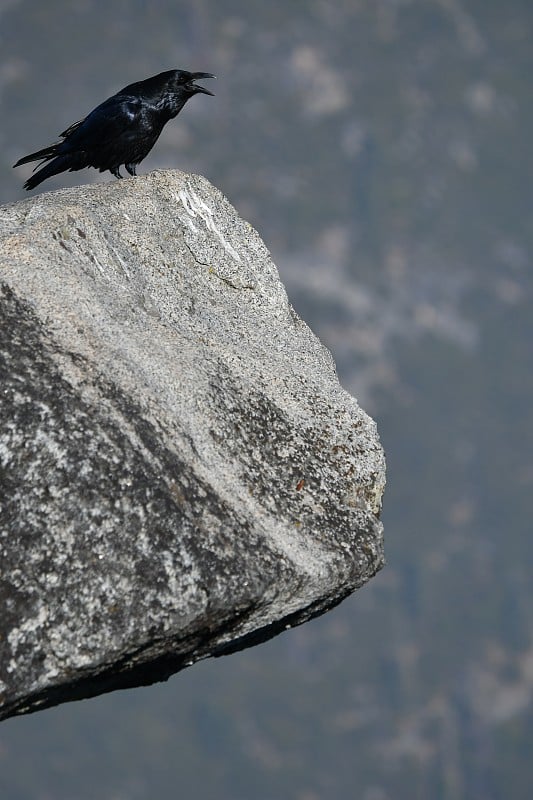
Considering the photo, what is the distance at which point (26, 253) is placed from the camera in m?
7.25

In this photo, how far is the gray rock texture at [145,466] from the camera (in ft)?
19.0

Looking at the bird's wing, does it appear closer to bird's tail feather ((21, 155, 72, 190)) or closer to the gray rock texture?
bird's tail feather ((21, 155, 72, 190))

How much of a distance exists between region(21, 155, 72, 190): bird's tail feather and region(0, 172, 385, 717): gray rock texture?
108 inches

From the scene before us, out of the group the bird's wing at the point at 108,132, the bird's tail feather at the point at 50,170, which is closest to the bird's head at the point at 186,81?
the bird's wing at the point at 108,132

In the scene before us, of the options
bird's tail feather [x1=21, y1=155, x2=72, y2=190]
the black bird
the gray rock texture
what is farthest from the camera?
the black bird

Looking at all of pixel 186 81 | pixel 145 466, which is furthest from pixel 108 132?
pixel 145 466

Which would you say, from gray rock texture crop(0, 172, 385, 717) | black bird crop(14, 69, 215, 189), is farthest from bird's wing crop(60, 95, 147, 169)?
gray rock texture crop(0, 172, 385, 717)

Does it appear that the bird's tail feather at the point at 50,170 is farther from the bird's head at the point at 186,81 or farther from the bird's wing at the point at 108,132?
the bird's head at the point at 186,81

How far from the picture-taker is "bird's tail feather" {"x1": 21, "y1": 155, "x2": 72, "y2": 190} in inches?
460

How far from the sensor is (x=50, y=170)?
11867 millimetres

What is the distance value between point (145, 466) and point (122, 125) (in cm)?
678

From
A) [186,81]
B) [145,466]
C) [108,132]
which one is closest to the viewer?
[145,466]

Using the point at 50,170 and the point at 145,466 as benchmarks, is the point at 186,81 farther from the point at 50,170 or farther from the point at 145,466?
the point at 145,466

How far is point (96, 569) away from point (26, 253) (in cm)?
256
